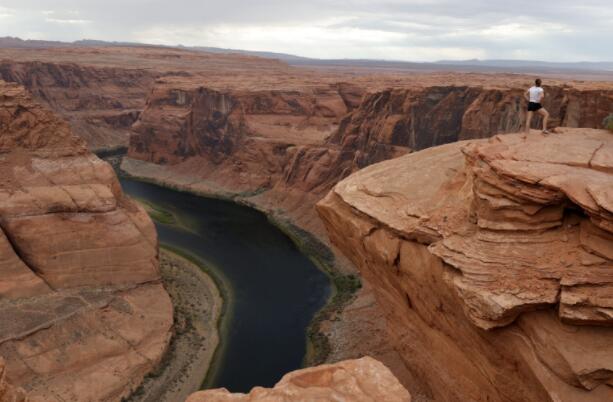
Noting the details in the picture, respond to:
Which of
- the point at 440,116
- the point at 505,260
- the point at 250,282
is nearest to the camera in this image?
the point at 505,260

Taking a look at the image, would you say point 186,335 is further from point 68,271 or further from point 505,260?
point 505,260

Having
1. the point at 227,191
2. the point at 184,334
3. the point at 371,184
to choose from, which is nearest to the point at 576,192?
the point at 371,184

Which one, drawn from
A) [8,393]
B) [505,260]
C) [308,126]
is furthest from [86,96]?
[505,260]

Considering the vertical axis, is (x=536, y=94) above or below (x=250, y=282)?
above

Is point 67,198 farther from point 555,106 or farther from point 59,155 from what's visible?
point 555,106

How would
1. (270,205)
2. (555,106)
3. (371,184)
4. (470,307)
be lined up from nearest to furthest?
(470,307)
(371,184)
(555,106)
(270,205)

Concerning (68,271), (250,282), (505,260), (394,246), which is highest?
(505,260)

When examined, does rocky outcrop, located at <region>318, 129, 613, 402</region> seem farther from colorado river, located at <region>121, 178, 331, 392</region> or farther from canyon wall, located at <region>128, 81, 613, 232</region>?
canyon wall, located at <region>128, 81, 613, 232</region>
